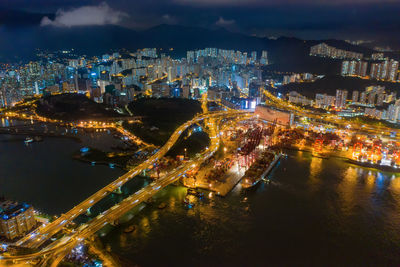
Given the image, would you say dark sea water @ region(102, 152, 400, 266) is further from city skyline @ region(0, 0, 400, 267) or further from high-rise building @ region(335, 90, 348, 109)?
high-rise building @ region(335, 90, 348, 109)

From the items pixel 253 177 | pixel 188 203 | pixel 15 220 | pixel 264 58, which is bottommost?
pixel 188 203

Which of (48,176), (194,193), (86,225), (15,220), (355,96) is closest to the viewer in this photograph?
(15,220)

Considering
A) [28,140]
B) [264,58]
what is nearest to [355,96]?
[264,58]

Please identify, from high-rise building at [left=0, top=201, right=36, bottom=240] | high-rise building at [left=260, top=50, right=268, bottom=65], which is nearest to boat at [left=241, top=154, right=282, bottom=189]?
high-rise building at [left=0, top=201, right=36, bottom=240]

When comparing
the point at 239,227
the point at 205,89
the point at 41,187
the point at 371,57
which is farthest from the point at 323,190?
the point at 371,57

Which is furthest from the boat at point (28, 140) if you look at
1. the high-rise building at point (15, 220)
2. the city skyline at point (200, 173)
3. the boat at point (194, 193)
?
the boat at point (194, 193)

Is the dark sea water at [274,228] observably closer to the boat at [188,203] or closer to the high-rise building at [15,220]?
the boat at [188,203]

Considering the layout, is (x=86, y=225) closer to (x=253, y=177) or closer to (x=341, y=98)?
(x=253, y=177)

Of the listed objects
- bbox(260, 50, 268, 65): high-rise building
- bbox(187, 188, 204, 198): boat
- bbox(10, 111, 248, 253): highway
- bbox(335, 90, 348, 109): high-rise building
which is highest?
bbox(260, 50, 268, 65): high-rise building
